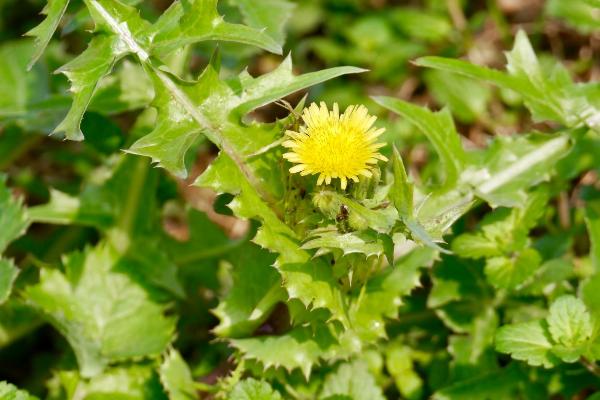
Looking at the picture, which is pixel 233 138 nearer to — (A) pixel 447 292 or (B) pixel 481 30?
(A) pixel 447 292

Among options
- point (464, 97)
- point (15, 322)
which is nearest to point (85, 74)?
point (15, 322)

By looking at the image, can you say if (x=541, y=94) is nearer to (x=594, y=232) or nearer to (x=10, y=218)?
(x=594, y=232)

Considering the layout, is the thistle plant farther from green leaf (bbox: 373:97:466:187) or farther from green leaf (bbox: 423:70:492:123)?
green leaf (bbox: 423:70:492:123)

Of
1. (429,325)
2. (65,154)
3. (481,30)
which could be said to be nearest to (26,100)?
(65,154)

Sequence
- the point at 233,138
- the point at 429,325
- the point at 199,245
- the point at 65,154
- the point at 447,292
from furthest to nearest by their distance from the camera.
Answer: the point at 65,154 → the point at 199,245 → the point at 429,325 → the point at 447,292 → the point at 233,138

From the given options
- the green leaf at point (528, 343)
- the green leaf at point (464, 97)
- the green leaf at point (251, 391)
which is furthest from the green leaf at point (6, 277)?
the green leaf at point (464, 97)
